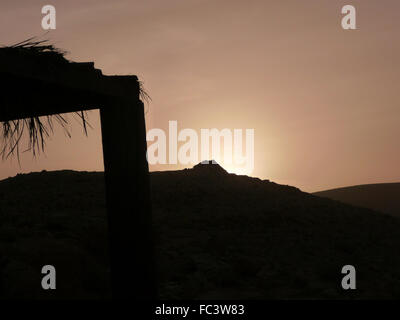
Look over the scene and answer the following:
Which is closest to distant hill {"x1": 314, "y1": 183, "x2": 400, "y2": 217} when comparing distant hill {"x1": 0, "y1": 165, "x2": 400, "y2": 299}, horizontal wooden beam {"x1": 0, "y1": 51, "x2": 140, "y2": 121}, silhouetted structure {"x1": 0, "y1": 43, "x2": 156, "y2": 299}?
distant hill {"x1": 0, "y1": 165, "x2": 400, "y2": 299}

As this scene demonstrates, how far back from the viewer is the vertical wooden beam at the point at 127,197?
4.64 m

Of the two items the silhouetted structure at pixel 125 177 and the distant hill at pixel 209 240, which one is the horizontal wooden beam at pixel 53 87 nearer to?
the silhouetted structure at pixel 125 177

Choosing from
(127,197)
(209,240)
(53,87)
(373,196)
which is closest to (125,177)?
(127,197)

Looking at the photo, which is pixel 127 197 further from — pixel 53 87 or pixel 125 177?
pixel 53 87

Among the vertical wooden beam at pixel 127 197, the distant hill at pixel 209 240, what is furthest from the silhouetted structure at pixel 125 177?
the distant hill at pixel 209 240

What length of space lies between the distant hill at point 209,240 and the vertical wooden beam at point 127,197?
4.90 m

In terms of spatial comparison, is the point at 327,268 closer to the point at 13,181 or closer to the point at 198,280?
the point at 198,280

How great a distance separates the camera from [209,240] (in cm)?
1425

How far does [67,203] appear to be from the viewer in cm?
1653

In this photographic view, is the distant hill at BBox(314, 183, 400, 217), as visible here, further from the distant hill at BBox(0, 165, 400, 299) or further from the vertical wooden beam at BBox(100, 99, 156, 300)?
the vertical wooden beam at BBox(100, 99, 156, 300)

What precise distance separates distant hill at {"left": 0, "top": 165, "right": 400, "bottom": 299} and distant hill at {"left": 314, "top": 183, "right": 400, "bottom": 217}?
93.0 ft

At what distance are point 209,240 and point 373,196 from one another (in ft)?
135

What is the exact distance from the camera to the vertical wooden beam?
464 centimetres
